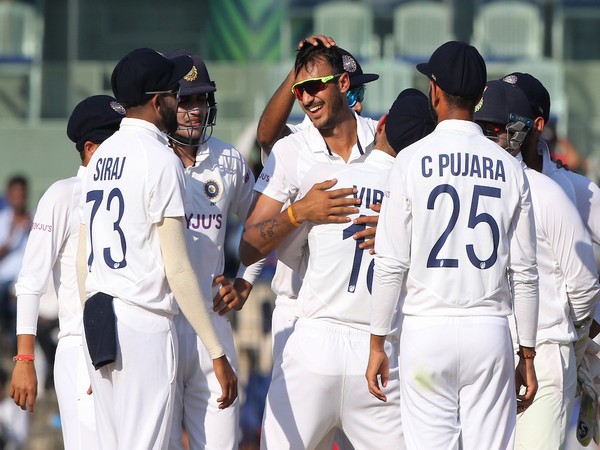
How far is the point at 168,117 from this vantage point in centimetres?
586

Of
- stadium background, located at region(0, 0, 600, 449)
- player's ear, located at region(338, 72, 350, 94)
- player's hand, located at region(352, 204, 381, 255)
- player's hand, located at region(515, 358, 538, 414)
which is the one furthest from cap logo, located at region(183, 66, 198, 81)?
stadium background, located at region(0, 0, 600, 449)

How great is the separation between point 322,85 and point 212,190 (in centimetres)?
81

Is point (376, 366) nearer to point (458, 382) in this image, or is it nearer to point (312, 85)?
point (458, 382)

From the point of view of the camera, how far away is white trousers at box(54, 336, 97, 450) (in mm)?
6180

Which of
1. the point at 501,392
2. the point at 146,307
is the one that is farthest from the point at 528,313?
the point at 146,307

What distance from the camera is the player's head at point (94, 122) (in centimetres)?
673

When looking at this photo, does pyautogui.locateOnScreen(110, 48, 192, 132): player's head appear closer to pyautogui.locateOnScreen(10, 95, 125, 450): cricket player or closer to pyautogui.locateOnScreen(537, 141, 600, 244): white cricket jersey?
pyautogui.locateOnScreen(10, 95, 125, 450): cricket player

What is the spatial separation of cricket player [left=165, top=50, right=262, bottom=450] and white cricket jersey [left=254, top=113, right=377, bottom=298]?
0.25m

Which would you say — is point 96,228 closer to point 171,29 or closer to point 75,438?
point 75,438

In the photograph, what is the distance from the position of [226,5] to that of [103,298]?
37.9 ft

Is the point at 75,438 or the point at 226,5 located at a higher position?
the point at 226,5

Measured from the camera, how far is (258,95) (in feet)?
51.3

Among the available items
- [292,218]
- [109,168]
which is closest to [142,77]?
[109,168]

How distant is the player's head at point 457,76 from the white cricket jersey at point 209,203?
147 centimetres
